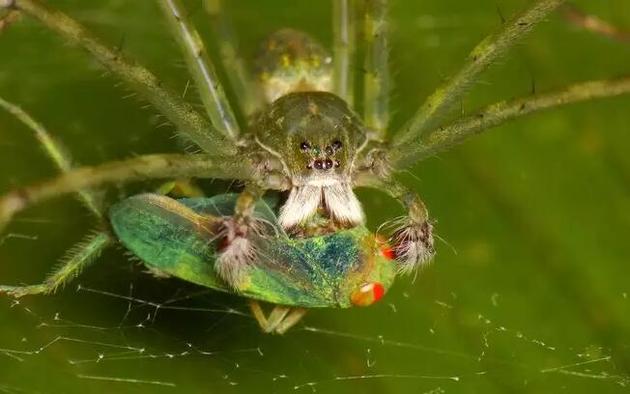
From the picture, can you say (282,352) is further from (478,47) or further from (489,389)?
(478,47)

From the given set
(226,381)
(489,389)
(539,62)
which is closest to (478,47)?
(489,389)

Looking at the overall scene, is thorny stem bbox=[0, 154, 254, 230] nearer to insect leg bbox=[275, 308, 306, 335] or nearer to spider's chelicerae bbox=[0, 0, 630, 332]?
spider's chelicerae bbox=[0, 0, 630, 332]

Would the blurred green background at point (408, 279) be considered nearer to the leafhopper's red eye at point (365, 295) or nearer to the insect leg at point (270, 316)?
the insect leg at point (270, 316)

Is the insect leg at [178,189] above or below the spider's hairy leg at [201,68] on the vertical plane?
below

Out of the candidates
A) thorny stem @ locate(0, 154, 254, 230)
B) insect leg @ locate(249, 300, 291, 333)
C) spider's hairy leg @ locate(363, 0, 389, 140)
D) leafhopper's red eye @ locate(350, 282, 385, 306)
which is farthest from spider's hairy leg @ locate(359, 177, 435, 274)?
spider's hairy leg @ locate(363, 0, 389, 140)

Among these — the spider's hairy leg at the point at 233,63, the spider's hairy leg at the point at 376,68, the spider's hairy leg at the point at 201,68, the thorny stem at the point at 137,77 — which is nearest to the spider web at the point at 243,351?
the thorny stem at the point at 137,77

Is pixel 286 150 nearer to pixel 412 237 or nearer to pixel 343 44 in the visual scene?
pixel 412 237

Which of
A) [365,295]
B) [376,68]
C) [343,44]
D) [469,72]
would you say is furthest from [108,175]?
[343,44]

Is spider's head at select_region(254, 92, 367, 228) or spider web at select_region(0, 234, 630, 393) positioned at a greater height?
spider's head at select_region(254, 92, 367, 228)
